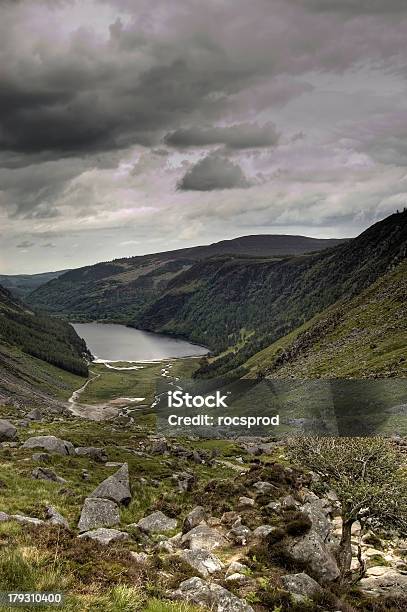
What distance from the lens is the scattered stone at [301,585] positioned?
18562 mm

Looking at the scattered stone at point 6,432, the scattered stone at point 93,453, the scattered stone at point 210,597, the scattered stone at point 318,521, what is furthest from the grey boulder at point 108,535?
the scattered stone at point 6,432

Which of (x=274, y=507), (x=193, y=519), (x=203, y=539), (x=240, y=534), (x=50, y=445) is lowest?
(x=50, y=445)

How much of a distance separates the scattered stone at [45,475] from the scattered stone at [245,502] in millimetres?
14984

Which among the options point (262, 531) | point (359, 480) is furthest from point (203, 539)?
point (359, 480)

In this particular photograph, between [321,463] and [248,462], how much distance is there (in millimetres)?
39449

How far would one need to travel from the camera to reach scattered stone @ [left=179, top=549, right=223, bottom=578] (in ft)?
64.2

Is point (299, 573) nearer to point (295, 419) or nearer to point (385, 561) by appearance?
point (385, 561)

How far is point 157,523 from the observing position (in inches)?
1115

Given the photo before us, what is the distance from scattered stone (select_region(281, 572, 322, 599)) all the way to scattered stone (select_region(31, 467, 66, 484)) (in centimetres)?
2356

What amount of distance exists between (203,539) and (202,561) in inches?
167

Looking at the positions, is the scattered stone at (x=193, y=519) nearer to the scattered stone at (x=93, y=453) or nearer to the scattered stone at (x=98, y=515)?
the scattered stone at (x=98, y=515)

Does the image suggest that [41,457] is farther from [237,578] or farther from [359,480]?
[359,480]

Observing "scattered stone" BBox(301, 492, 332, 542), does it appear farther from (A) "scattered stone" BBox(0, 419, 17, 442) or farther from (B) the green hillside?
(B) the green hillside

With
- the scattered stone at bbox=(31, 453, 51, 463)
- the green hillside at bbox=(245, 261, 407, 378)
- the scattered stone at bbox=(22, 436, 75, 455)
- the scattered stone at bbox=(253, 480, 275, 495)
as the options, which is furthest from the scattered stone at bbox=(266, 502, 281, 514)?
the green hillside at bbox=(245, 261, 407, 378)
